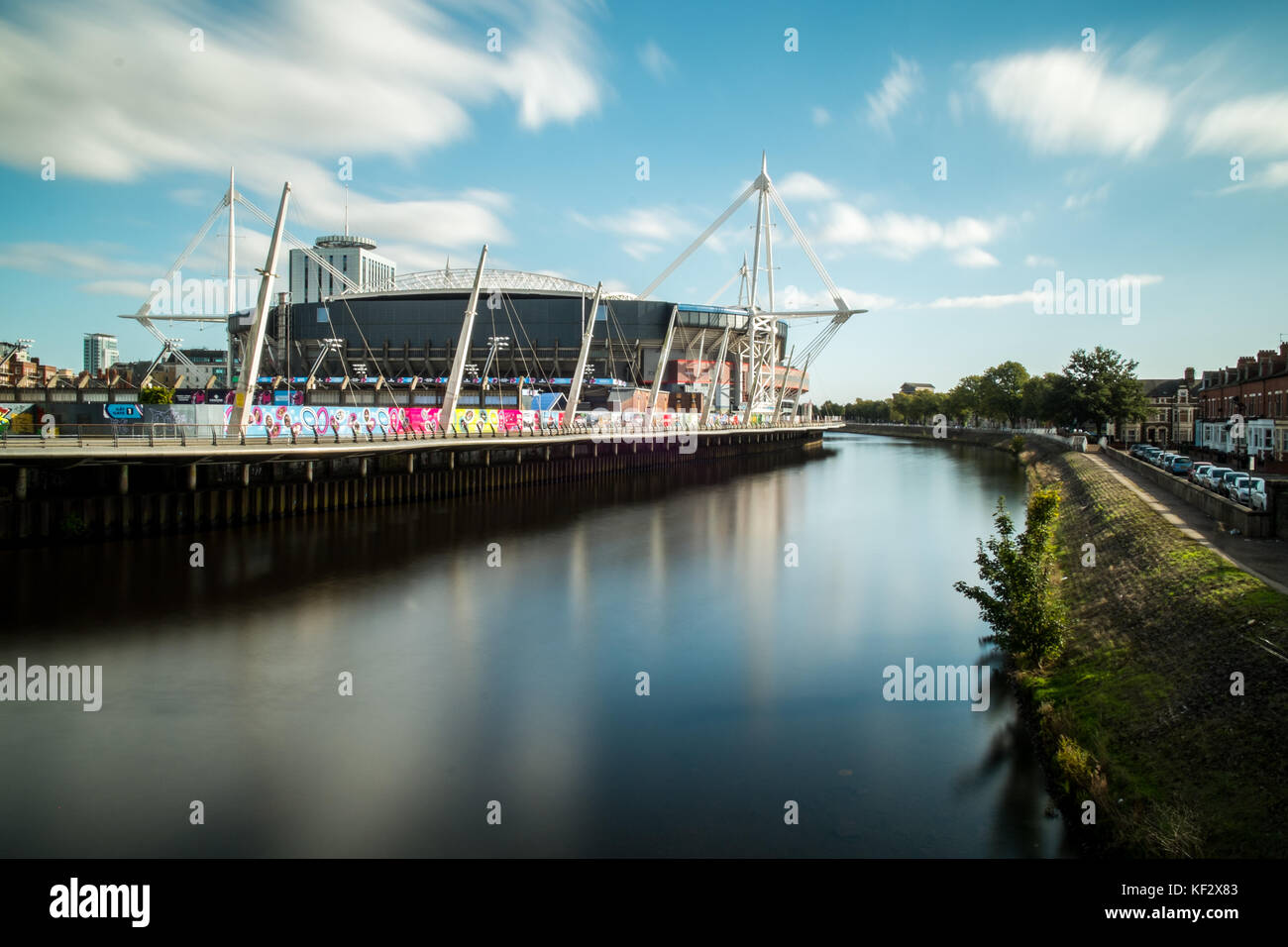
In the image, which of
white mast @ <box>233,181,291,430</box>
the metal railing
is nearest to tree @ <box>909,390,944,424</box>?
the metal railing

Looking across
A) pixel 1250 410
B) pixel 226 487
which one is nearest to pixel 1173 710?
pixel 226 487

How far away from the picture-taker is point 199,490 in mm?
30453

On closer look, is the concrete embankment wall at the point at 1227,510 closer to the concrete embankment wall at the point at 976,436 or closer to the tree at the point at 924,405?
the concrete embankment wall at the point at 976,436

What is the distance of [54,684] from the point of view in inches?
597

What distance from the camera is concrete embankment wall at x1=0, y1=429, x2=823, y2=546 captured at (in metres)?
26.2

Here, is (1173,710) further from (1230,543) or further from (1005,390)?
(1005,390)

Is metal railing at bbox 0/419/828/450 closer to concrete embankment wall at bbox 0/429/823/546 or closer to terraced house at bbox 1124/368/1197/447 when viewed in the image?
concrete embankment wall at bbox 0/429/823/546

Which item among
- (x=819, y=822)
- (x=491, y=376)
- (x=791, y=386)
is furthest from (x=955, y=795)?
(x=791, y=386)

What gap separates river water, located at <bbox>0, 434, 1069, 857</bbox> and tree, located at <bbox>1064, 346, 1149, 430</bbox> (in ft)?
143

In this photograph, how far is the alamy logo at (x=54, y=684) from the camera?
14.6 metres

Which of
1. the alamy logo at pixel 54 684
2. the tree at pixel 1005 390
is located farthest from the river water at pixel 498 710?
the tree at pixel 1005 390

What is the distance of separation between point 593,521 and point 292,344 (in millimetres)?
85721

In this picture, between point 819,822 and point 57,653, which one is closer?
point 819,822
